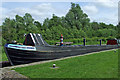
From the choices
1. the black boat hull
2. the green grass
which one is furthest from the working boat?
the green grass

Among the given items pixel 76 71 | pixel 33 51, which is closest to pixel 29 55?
pixel 33 51

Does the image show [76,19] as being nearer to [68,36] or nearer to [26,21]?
[68,36]

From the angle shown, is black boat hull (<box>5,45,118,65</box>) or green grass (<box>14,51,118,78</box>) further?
black boat hull (<box>5,45,118,65</box>)

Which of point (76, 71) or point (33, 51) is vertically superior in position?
point (33, 51)

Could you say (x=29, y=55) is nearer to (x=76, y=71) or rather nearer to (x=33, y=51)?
(x=33, y=51)

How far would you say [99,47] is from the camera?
66.0 ft

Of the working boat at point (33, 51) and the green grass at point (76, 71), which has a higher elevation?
the working boat at point (33, 51)

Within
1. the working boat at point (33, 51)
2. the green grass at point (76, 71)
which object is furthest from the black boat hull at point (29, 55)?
the green grass at point (76, 71)

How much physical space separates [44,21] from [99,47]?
28.9 meters

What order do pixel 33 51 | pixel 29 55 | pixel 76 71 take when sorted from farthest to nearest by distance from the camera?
pixel 33 51 → pixel 29 55 → pixel 76 71

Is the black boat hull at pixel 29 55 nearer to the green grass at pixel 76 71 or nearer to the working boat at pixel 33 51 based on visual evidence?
the working boat at pixel 33 51

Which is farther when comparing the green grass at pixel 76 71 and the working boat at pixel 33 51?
the working boat at pixel 33 51

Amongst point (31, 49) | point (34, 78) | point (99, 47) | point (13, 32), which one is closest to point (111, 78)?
point (34, 78)

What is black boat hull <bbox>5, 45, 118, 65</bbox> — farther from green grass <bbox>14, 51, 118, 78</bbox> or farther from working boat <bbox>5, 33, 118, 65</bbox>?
green grass <bbox>14, 51, 118, 78</bbox>
